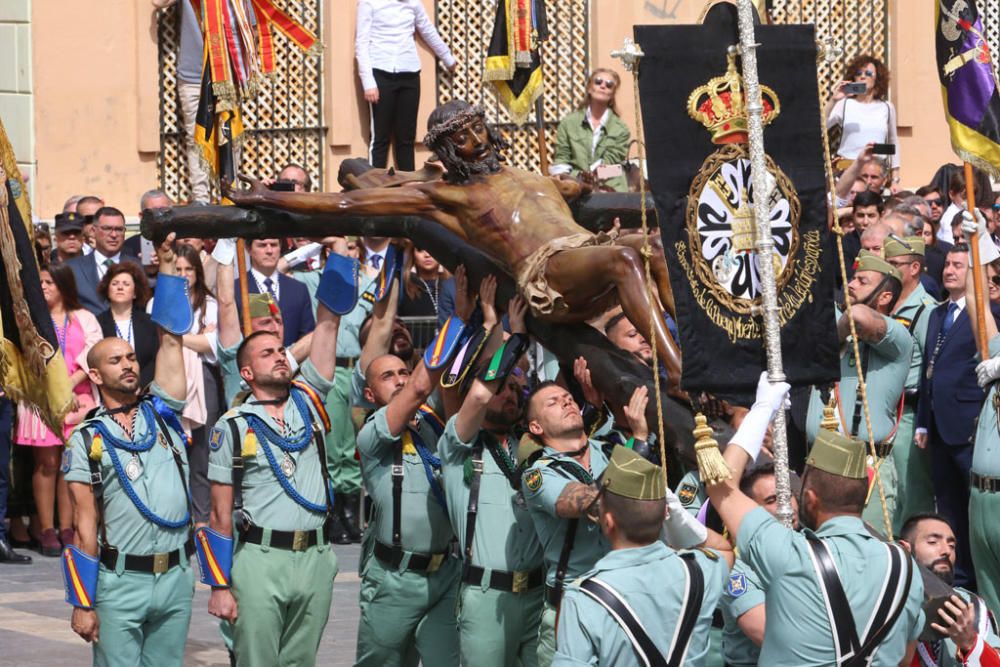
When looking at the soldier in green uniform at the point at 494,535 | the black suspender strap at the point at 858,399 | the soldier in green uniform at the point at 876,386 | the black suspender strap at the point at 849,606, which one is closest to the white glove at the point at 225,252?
the soldier in green uniform at the point at 494,535

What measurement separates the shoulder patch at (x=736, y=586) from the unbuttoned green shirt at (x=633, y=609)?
1.32 ft

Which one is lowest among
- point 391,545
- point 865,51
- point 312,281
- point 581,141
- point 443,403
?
point 391,545

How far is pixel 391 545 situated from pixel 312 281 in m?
4.91

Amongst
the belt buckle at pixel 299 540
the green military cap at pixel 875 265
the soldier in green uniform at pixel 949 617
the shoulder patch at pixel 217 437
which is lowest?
the soldier in green uniform at pixel 949 617

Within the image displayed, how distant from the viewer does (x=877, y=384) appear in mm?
10477

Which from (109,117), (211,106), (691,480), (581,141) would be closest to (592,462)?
(691,480)

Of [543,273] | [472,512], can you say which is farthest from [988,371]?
[472,512]

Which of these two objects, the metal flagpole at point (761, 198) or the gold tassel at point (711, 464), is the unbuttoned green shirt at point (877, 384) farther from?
the gold tassel at point (711, 464)

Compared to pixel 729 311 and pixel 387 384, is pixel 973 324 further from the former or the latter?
pixel 729 311

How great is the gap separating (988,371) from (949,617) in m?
3.45

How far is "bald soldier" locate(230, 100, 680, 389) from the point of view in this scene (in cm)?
825

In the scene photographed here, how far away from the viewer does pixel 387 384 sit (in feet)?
30.5

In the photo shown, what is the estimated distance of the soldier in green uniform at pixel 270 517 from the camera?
29.2 feet

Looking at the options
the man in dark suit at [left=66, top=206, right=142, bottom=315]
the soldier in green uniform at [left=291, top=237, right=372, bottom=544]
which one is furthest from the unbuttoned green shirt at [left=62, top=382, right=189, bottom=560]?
Result: the man in dark suit at [left=66, top=206, right=142, bottom=315]
